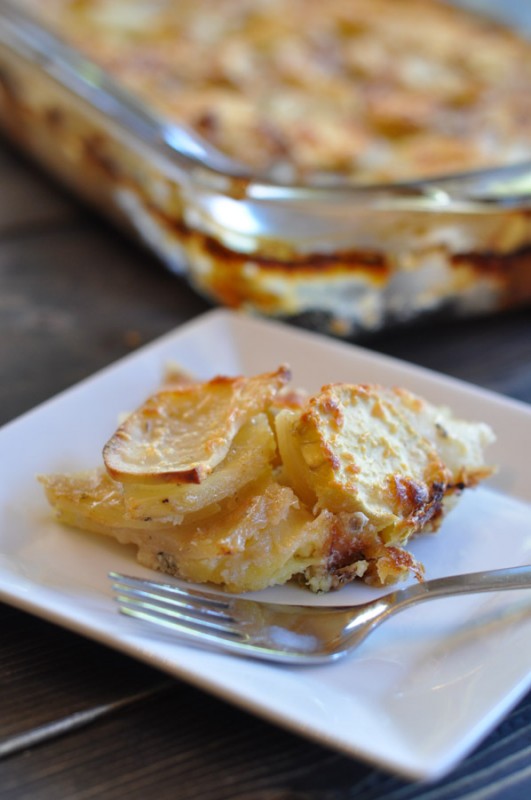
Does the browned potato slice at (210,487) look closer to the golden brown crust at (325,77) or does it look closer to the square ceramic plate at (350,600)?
the square ceramic plate at (350,600)

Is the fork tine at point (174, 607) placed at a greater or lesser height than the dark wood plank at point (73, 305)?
greater

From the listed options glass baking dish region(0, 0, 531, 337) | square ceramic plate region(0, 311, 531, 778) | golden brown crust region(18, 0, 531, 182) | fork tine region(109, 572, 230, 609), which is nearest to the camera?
square ceramic plate region(0, 311, 531, 778)

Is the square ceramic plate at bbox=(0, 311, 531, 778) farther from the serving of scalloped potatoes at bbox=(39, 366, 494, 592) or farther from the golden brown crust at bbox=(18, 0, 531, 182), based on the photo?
the golden brown crust at bbox=(18, 0, 531, 182)

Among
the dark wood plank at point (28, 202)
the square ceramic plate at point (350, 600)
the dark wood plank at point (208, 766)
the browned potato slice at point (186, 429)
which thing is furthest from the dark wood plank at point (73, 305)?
the dark wood plank at point (208, 766)

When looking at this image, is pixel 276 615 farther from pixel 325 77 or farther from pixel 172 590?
pixel 325 77

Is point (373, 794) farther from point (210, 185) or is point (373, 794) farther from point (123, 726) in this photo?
point (210, 185)

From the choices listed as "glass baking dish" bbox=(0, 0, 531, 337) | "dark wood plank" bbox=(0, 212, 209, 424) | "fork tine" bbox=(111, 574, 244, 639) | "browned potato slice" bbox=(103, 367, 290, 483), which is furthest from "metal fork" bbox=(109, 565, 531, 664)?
"glass baking dish" bbox=(0, 0, 531, 337)

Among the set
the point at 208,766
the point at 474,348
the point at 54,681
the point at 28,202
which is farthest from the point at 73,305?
the point at 208,766
